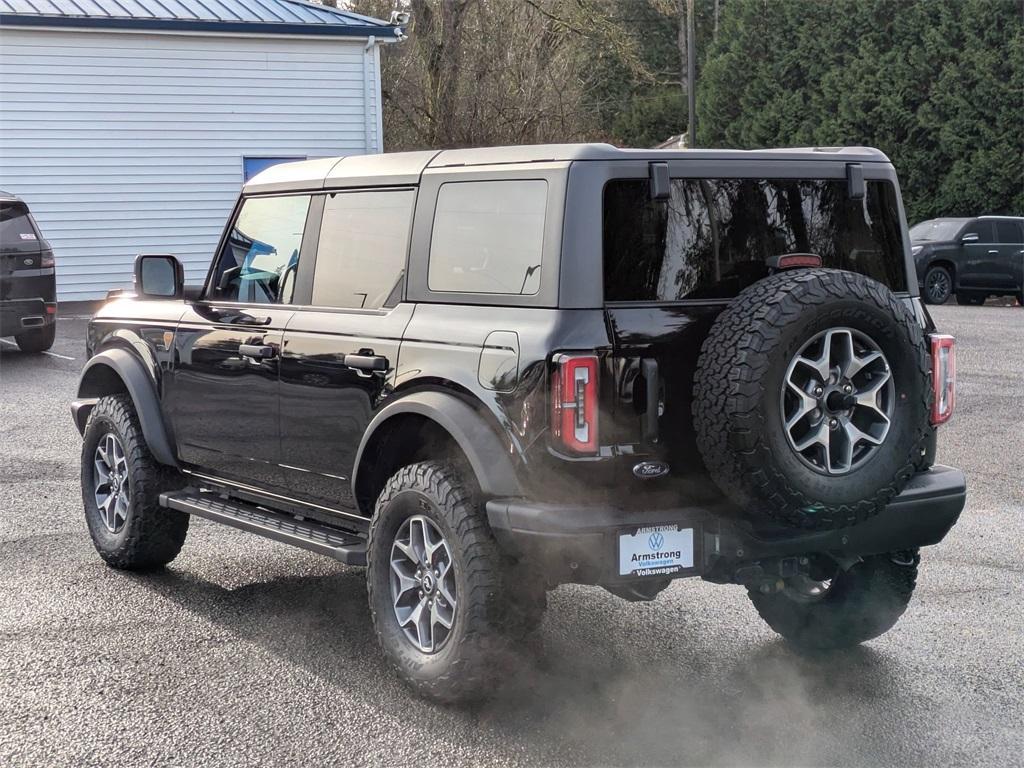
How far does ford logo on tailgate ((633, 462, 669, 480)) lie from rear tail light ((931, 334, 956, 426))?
46.8 inches

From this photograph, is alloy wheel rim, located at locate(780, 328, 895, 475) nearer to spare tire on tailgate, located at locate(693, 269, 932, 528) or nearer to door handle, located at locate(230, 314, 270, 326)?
spare tire on tailgate, located at locate(693, 269, 932, 528)

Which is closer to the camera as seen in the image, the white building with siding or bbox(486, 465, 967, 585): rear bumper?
bbox(486, 465, 967, 585): rear bumper

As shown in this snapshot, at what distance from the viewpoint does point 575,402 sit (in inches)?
161

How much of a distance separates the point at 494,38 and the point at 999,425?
70.3 ft

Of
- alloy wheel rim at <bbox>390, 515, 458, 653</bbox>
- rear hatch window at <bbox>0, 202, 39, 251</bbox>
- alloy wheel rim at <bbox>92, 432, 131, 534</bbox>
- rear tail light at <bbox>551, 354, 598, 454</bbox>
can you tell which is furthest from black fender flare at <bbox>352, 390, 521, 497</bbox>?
rear hatch window at <bbox>0, 202, 39, 251</bbox>

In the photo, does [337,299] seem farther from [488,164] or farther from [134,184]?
[134,184]

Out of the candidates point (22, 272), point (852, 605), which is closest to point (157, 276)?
point (852, 605)

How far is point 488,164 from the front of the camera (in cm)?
463

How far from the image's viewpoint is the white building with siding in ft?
71.8

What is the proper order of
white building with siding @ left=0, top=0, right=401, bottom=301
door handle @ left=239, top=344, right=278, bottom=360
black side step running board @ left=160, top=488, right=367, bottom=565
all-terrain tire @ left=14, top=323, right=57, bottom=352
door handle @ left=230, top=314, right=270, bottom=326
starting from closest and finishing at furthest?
black side step running board @ left=160, top=488, right=367, bottom=565
door handle @ left=239, top=344, right=278, bottom=360
door handle @ left=230, top=314, right=270, bottom=326
all-terrain tire @ left=14, top=323, right=57, bottom=352
white building with siding @ left=0, top=0, right=401, bottom=301

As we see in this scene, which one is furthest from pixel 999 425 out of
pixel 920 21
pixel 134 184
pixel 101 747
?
pixel 920 21

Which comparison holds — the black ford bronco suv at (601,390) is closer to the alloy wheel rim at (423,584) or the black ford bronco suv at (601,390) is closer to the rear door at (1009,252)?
the alloy wheel rim at (423,584)

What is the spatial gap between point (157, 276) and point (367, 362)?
179cm

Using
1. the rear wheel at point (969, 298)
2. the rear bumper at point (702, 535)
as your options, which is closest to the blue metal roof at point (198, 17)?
the rear wheel at point (969, 298)
